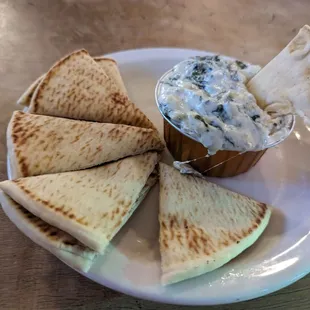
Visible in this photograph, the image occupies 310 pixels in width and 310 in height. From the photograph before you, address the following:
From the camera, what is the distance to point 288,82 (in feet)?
4.49

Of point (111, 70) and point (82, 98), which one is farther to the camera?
point (111, 70)

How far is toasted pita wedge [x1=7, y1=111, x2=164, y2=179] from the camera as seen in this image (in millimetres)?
1250

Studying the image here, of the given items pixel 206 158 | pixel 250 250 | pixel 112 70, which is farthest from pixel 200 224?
pixel 112 70

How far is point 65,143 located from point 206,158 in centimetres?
56

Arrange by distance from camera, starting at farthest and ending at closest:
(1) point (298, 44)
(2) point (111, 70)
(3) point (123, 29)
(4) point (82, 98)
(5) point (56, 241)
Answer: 1. (3) point (123, 29)
2. (2) point (111, 70)
3. (4) point (82, 98)
4. (1) point (298, 44)
5. (5) point (56, 241)

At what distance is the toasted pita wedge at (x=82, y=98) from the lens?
1492 millimetres

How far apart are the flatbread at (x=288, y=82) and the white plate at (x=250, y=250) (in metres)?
0.29

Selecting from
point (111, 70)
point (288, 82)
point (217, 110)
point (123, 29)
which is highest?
point (288, 82)

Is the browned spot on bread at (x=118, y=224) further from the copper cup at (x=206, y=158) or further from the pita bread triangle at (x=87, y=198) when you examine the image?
the copper cup at (x=206, y=158)

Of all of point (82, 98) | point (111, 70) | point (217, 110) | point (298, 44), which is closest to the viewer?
point (217, 110)

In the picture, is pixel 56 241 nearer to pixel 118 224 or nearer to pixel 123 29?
pixel 118 224

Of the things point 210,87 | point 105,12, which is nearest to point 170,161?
point 210,87

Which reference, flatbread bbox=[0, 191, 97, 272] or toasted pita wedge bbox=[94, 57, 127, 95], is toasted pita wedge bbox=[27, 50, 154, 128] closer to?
toasted pita wedge bbox=[94, 57, 127, 95]

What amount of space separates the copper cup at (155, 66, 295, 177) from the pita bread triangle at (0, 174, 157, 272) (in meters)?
0.59
